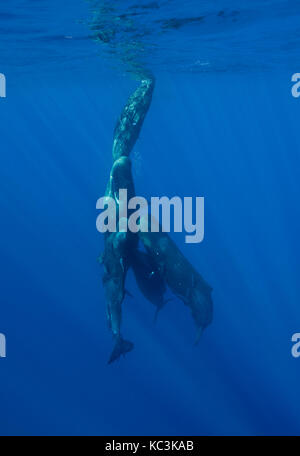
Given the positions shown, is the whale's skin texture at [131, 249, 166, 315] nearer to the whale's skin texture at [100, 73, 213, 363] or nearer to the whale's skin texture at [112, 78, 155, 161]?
the whale's skin texture at [100, 73, 213, 363]

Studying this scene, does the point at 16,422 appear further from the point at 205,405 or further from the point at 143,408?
the point at 205,405

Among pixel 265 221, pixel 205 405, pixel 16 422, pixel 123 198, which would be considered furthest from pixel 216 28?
pixel 265 221

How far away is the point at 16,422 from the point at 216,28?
1604cm

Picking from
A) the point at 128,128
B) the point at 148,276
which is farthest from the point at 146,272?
the point at 128,128

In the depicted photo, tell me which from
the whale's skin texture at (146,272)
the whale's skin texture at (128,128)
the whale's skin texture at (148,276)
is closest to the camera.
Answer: the whale's skin texture at (146,272)

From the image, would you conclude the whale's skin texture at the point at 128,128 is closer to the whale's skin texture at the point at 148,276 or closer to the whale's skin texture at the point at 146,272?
the whale's skin texture at the point at 146,272

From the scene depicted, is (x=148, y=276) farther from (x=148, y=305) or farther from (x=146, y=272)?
(x=148, y=305)

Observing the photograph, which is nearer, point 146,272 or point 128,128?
point 146,272

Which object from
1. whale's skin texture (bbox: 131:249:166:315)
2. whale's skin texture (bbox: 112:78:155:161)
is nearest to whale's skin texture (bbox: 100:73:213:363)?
whale's skin texture (bbox: 131:249:166:315)

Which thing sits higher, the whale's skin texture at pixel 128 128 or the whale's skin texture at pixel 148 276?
the whale's skin texture at pixel 128 128

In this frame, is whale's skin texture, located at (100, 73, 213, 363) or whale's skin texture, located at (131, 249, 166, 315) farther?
whale's skin texture, located at (131, 249, 166, 315)

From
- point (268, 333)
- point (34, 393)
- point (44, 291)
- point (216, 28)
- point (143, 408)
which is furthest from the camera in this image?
point (44, 291)

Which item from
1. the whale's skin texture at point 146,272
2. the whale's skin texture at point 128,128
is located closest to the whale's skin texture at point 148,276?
the whale's skin texture at point 146,272

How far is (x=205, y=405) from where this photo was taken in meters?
15.0
